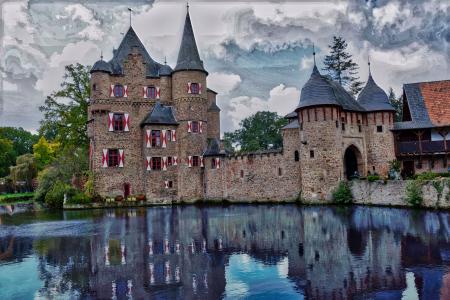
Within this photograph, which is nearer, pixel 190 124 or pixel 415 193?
pixel 415 193

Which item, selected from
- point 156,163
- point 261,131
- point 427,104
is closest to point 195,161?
point 156,163

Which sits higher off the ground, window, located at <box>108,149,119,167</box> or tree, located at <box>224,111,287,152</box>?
tree, located at <box>224,111,287,152</box>

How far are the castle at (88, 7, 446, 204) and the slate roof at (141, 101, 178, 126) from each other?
0.13ft

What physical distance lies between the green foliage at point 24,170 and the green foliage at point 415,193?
42880mm

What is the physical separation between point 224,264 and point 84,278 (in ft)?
11.6

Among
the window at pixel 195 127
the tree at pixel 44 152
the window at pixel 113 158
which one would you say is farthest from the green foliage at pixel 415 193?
the tree at pixel 44 152

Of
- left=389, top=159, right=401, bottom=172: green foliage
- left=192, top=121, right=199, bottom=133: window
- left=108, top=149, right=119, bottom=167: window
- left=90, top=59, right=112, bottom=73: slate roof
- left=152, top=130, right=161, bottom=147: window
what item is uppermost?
left=90, top=59, right=112, bottom=73: slate roof

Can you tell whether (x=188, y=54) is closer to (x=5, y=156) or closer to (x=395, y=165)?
(x=395, y=165)

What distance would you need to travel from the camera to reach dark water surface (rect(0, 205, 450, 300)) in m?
8.23

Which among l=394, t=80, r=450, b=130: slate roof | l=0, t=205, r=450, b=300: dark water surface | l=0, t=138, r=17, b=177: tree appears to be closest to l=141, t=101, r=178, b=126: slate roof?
l=0, t=205, r=450, b=300: dark water surface

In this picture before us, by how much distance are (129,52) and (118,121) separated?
19.4ft

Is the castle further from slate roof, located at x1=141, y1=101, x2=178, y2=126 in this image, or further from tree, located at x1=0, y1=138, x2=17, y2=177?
tree, located at x1=0, y1=138, x2=17, y2=177

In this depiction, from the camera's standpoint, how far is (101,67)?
30438 millimetres

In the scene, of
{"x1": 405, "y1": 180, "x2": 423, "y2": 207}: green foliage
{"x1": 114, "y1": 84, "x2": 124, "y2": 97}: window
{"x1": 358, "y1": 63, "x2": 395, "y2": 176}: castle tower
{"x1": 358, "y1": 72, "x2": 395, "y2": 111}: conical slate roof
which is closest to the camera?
{"x1": 405, "y1": 180, "x2": 423, "y2": 207}: green foliage
